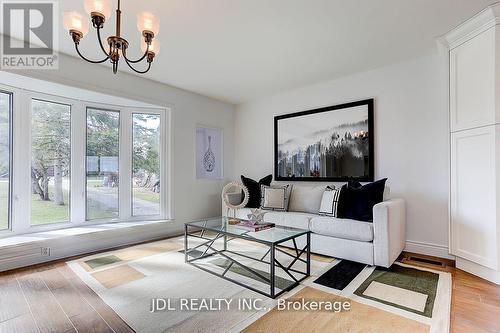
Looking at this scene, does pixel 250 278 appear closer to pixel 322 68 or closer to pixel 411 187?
pixel 411 187

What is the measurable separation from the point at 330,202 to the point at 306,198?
1.83ft

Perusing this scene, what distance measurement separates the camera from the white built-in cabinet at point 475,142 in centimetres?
234

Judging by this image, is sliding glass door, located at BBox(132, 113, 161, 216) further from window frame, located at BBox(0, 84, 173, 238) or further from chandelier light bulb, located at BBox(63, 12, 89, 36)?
chandelier light bulb, located at BBox(63, 12, 89, 36)

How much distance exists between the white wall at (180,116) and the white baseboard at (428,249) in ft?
10.3

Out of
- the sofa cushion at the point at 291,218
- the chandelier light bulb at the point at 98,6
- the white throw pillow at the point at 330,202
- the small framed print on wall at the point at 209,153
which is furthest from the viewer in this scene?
the small framed print on wall at the point at 209,153

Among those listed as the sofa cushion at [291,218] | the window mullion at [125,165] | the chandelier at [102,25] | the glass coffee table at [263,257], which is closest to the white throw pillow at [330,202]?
the sofa cushion at [291,218]

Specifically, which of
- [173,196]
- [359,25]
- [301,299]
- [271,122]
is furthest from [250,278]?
[271,122]

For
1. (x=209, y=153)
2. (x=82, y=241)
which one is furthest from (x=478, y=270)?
(x=82, y=241)

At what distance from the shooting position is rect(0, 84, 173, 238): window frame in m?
3.02

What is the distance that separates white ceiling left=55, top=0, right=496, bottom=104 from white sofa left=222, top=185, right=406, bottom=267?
175 centimetres

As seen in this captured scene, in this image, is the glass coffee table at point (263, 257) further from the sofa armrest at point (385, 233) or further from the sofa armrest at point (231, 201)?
the sofa armrest at point (231, 201)

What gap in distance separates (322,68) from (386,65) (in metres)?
0.83

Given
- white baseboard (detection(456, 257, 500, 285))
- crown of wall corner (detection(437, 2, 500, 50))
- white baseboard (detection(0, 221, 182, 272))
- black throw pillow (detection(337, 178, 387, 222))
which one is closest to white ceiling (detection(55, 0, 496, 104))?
crown of wall corner (detection(437, 2, 500, 50))

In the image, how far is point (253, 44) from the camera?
2.82 meters
